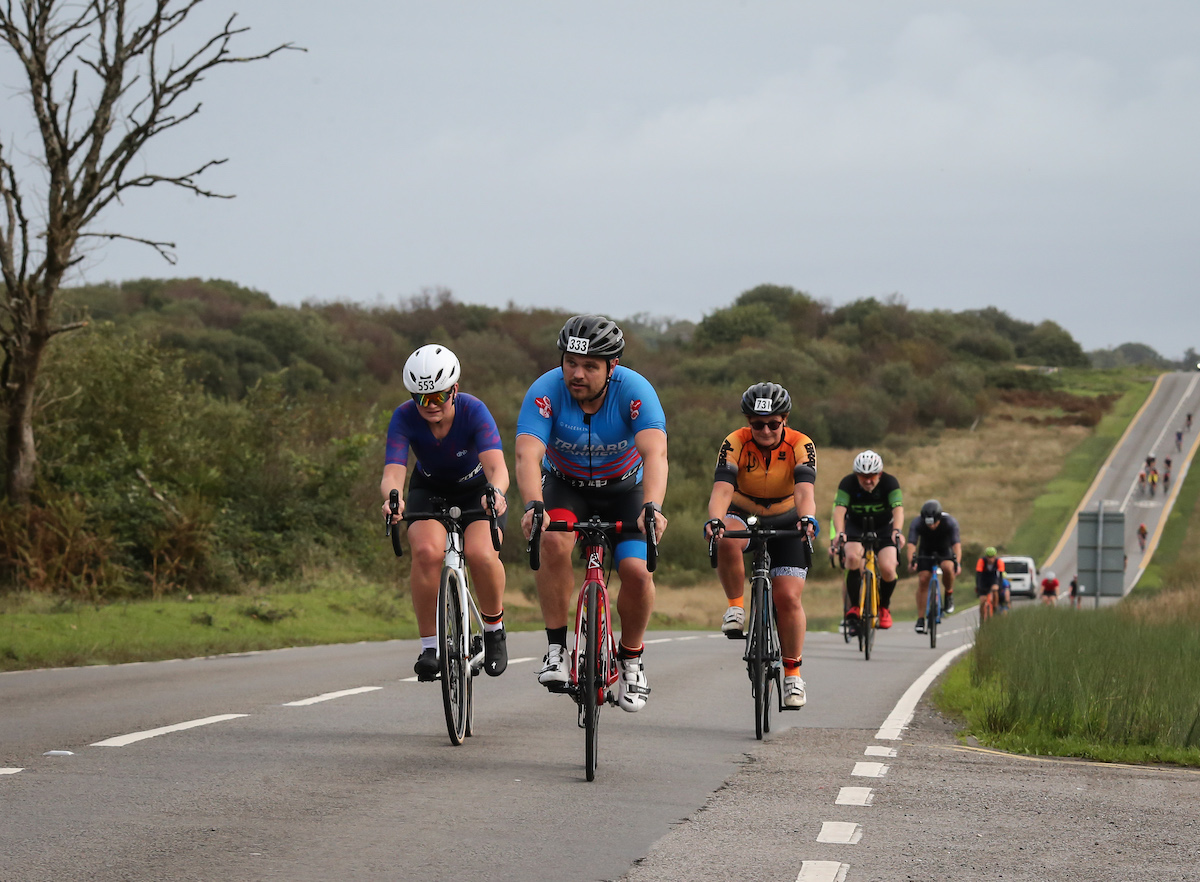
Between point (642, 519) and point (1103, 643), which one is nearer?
point (642, 519)

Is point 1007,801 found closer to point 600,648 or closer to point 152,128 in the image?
point 600,648

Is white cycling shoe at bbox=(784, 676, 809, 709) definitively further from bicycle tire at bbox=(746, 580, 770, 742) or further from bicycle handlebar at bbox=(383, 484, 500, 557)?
bicycle handlebar at bbox=(383, 484, 500, 557)

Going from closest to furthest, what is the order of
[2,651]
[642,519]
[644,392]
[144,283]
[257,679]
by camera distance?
[642,519] → [644,392] → [257,679] → [2,651] → [144,283]

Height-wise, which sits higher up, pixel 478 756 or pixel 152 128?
pixel 152 128

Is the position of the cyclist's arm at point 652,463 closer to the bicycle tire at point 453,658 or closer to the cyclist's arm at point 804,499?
the bicycle tire at point 453,658

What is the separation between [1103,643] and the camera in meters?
14.4

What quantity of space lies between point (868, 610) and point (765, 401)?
8.37 metres

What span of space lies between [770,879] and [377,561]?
86.9 ft

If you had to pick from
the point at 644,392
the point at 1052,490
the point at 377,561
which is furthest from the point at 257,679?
the point at 1052,490

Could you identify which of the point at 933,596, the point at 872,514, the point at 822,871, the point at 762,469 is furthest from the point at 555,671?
the point at 933,596

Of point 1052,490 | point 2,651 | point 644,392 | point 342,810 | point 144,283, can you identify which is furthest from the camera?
point 144,283

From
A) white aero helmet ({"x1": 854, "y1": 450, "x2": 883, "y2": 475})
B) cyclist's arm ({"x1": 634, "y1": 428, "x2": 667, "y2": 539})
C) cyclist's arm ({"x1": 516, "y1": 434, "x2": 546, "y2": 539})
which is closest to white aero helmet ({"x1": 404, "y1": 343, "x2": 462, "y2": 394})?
cyclist's arm ({"x1": 516, "y1": 434, "x2": 546, "y2": 539})

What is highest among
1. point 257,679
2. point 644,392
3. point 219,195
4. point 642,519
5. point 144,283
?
point 144,283

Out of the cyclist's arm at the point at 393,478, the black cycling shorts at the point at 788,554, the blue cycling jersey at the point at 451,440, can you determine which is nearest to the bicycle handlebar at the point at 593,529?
the cyclist's arm at the point at 393,478
